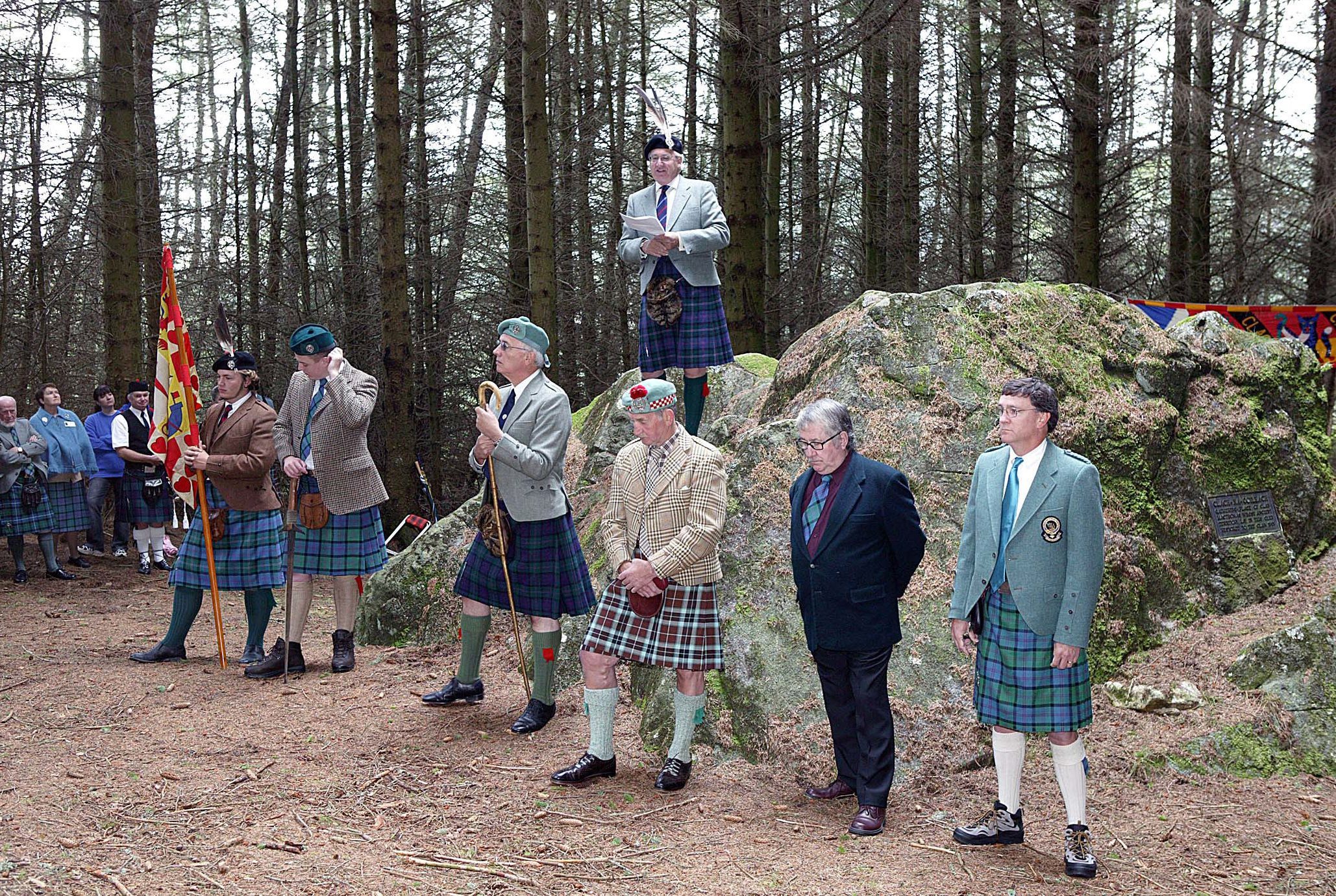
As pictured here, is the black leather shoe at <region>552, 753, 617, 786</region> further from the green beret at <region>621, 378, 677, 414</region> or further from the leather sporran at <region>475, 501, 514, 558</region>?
the green beret at <region>621, 378, 677, 414</region>

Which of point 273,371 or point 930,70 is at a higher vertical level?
point 930,70

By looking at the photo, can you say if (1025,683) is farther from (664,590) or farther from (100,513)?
(100,513)

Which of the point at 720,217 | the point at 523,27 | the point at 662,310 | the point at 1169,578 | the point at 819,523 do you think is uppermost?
the point at 523,27

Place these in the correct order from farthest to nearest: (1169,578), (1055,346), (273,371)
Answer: (273,371)
(1055,346)
(1169,578)

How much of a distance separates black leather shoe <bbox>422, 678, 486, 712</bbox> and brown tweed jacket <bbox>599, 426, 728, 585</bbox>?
1.44m

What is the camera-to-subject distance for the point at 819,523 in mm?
4438

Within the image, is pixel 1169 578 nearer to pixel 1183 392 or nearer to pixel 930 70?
pixel 1183 392

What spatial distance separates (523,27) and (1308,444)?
793 centimetres

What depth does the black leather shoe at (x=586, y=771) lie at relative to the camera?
185 inches

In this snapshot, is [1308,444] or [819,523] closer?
[819,523]

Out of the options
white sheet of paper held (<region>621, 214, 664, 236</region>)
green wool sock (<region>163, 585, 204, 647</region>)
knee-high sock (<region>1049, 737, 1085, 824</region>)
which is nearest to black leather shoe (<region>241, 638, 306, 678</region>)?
green wool sock (<region>163, 585, 204, 647</region>)

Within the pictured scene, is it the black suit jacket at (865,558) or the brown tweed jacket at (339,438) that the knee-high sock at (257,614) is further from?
the black suit jacket at (865,558)

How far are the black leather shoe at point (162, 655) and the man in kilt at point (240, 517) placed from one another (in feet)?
0.46

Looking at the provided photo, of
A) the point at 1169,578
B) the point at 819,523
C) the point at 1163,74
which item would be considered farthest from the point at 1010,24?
Result: the point at 819,523
